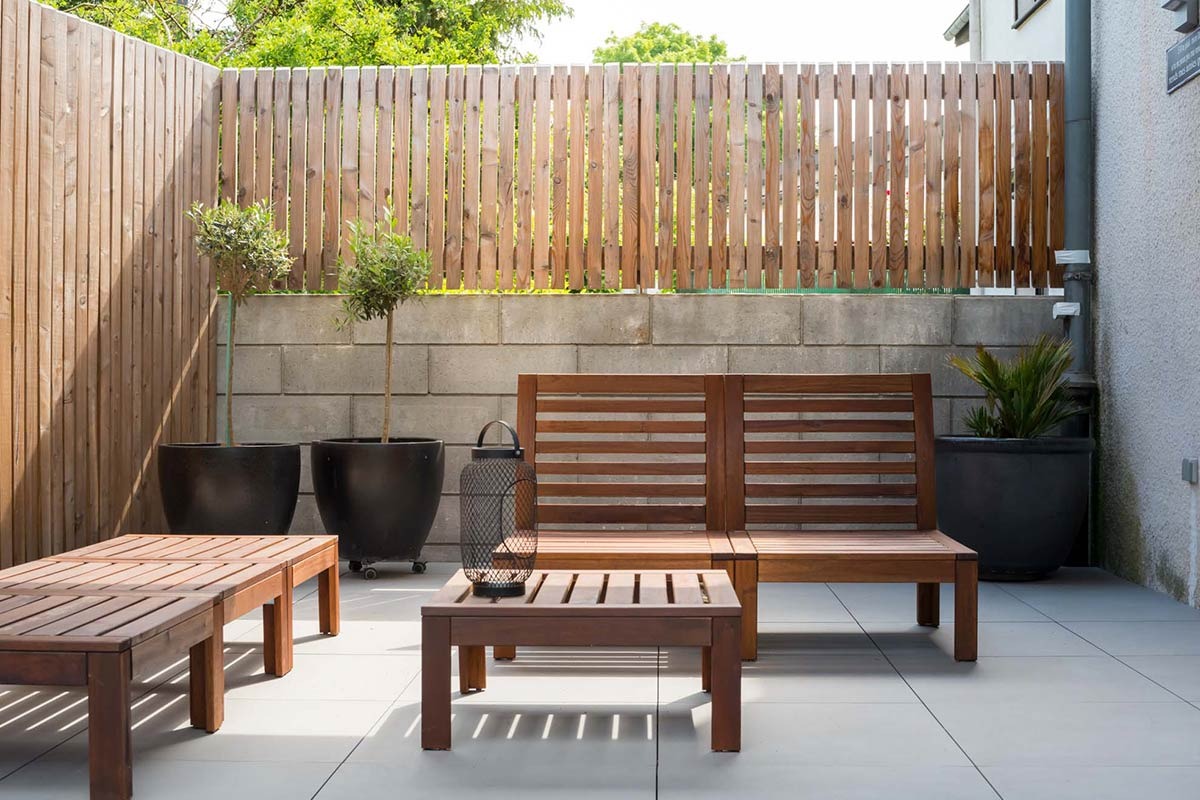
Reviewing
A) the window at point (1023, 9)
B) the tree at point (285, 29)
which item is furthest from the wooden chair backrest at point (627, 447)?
the tree at point (285, 29)

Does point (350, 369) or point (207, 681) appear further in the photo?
point (350, 369)

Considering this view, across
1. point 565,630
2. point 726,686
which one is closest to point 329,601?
point 565,630

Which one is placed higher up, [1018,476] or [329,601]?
[1018,476]

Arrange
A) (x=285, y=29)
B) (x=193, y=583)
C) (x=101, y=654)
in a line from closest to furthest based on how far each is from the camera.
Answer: (x=101, y=654), (x=193, y=583), (x=285, y=29)

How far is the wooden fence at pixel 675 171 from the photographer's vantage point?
5.74m

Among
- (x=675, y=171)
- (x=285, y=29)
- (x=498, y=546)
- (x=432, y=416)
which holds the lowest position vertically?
(x=498, y=546)

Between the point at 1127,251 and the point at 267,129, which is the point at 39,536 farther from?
the point at 1127,251

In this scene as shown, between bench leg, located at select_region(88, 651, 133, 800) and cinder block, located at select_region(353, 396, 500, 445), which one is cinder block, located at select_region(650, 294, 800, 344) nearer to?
cinder block, located at select_region(353, 396, 500, 445)

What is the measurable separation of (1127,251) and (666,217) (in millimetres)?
2148

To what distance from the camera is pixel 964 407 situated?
18.6 feet

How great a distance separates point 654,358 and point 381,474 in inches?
57.9

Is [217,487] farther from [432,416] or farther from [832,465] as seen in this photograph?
[832,465]

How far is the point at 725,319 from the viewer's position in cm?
571

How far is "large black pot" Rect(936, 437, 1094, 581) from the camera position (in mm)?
4965
